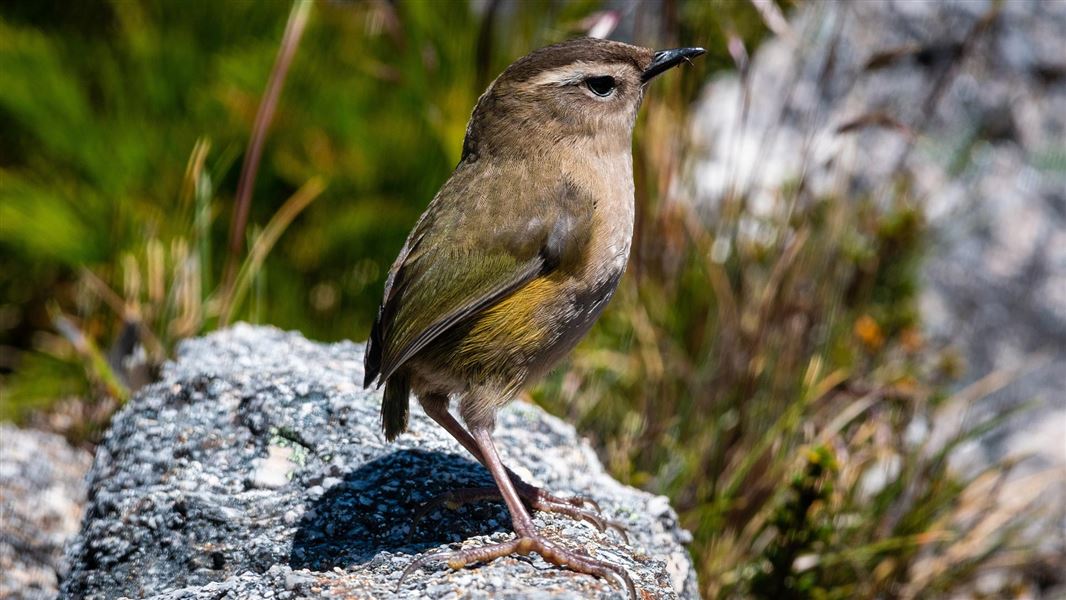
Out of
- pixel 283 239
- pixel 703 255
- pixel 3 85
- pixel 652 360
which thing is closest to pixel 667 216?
pixel 703 255

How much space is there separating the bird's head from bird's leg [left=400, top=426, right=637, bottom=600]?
0.95m

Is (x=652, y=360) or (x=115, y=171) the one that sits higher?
(x=115, y=171)

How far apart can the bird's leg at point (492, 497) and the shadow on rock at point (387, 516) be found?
0.14ft

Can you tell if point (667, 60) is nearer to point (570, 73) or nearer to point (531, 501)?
point (570, 73)

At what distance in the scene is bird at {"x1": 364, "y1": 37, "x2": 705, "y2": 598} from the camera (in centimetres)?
316

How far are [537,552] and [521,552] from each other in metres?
0.04

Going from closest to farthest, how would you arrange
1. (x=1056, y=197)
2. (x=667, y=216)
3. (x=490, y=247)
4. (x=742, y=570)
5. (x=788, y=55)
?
(x=490, y=247)
(x=742, y=570)
(x=667, y=216)
(x=1056, y=197)
(x=788, y=55)

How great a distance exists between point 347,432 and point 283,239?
7.02ft

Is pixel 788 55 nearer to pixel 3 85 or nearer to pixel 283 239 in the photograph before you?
pixel 283 239

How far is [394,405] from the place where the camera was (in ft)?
10.9

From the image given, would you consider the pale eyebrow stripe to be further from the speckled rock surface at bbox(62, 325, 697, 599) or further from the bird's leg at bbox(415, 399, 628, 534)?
A: the speckled rock surface at bbox(62, 325, 697, 599)

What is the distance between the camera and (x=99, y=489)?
143 inches

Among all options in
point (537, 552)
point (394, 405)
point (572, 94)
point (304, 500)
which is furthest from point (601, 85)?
point (304, 500)

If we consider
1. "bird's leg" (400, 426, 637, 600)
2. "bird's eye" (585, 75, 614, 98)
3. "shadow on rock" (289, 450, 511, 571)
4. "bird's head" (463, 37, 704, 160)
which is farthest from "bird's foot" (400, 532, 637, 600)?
"bird's eye" (585, 75, 614, 98)
